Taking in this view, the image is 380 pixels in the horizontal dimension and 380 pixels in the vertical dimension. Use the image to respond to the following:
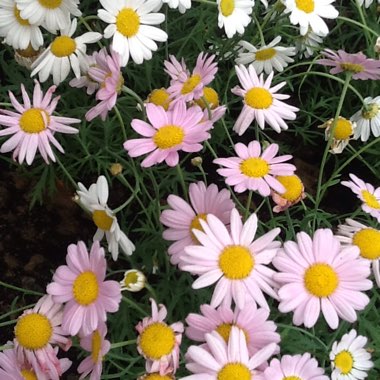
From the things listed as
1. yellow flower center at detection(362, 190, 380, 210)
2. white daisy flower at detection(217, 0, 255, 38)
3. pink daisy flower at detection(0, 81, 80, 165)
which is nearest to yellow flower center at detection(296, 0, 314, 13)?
white daisy flower at detection(217, 0, 255, 38)

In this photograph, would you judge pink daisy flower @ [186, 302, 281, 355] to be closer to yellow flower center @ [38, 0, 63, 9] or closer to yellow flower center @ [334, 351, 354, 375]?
yellow flower center @ [334, 351, 354, 375]

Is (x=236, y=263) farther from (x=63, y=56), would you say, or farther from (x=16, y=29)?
(x=16, y=29)

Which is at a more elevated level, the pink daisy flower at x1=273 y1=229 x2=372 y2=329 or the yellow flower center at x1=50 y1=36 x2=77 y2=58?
the yellow flower center at x1=50 y1=36 x2=77 y2=58

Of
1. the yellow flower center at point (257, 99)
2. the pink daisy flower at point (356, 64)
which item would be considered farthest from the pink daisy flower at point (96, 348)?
the pink daisy flower at point (356, 64)

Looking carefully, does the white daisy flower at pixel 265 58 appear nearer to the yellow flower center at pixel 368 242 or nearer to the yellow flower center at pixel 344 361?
the yellow flower center at pixel 368 242

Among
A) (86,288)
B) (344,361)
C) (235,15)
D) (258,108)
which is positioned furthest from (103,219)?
(235,15)

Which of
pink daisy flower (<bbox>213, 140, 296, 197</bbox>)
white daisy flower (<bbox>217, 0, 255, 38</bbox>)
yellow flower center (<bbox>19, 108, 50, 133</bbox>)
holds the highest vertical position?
white daisy flower (<bbox>217, 0, 255, 38</bbox>)
